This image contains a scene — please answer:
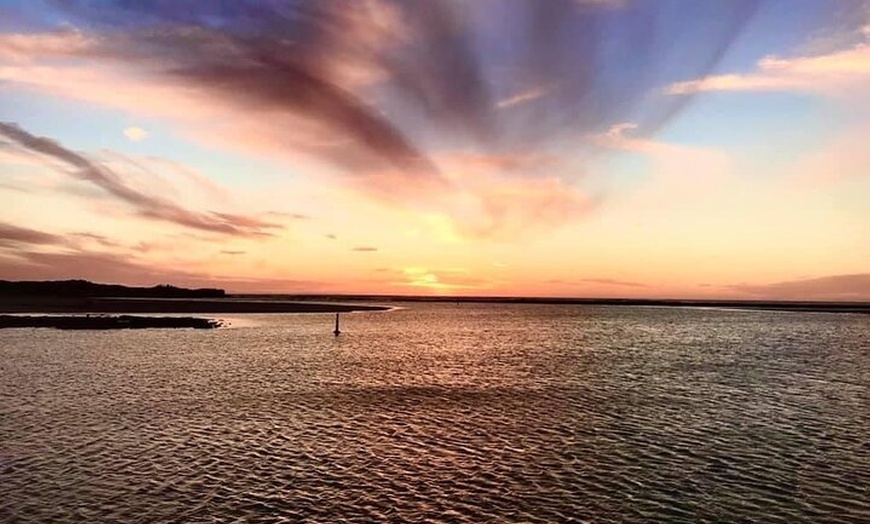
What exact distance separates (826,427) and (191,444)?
108 ft

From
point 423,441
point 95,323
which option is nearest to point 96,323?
point 95,323

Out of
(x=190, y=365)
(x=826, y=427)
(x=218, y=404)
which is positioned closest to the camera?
(x=826, y=427)

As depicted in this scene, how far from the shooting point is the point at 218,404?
38562 millimetres

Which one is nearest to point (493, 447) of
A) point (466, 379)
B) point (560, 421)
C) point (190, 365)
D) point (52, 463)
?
point (560, 421)

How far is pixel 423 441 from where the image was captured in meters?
29.9

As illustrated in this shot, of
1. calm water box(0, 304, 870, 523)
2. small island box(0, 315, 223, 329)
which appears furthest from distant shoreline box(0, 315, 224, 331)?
calm water box(0, 304, 870, 523)

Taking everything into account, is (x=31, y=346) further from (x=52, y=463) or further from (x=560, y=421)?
(x=560, y=421)

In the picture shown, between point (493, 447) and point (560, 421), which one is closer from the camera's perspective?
point (493, 447)

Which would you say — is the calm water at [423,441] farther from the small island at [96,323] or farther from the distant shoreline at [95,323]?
the small island at [96,323]

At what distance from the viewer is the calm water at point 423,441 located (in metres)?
20.7

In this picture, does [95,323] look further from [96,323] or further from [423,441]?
[423,441]

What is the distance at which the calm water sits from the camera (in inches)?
816

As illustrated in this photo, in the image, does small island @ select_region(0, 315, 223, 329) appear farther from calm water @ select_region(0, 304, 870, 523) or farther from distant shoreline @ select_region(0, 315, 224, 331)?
calm water @ select_region(0, 304, 870, 523)

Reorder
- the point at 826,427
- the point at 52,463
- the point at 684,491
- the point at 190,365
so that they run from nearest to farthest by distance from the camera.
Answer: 1. the point at 684,491
2. the point at 52,463
3. the point at 826,427
4. the point at 190,365
